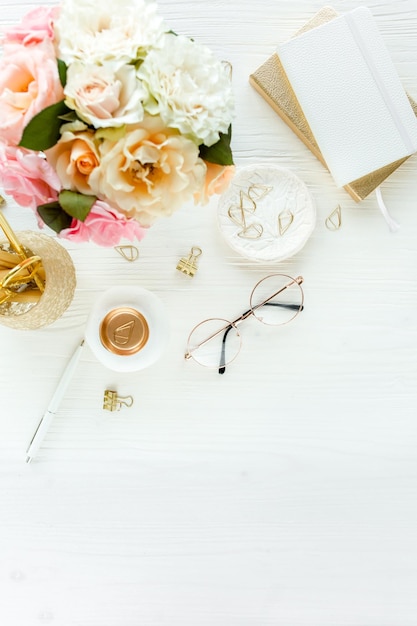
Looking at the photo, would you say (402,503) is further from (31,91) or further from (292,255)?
(31,91)

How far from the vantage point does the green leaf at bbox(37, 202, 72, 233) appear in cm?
44

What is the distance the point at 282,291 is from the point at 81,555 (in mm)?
411

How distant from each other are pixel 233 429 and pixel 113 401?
0.50 feet

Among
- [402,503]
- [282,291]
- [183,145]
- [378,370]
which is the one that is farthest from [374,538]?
[183,145]

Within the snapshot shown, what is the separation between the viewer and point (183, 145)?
0.41m

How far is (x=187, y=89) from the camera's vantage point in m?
0.41

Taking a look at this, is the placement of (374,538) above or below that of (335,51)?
below

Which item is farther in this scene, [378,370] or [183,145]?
[378,370]

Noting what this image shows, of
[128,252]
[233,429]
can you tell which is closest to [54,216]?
[128,252]

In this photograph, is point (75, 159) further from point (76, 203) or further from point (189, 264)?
point (189, 264)

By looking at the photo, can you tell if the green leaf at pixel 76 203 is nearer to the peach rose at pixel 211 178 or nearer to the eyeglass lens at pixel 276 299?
the peach rose at pixel 211 178

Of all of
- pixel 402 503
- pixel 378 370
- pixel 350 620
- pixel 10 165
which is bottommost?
pixel 350 620

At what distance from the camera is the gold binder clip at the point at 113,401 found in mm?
682

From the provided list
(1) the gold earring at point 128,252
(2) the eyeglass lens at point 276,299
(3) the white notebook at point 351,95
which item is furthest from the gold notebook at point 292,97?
(1) the gold earring at point 128,252
